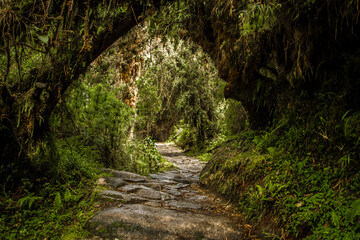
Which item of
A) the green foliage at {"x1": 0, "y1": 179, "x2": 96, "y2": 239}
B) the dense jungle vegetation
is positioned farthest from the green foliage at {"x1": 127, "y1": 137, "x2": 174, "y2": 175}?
the green foliage at {"x1": 0, "y1": 179, "x2": 96, "y2": 239}

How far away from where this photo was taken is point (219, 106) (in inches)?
506

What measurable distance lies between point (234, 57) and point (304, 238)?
3576 millimetres

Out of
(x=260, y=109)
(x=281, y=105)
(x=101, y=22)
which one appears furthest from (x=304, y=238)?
(x=101, y=22)

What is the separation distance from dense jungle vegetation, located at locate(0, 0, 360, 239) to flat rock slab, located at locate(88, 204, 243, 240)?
0.26 metres

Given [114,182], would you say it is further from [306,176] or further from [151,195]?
[306,176]

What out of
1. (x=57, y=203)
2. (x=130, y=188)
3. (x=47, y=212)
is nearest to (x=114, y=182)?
(x=130, y=188)

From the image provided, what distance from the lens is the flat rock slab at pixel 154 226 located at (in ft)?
8.25

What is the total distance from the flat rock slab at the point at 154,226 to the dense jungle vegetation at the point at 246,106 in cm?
26

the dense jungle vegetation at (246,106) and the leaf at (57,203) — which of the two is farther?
the leaf at (57,203)

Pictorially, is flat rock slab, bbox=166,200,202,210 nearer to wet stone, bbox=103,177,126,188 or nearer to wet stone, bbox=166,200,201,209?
wet stone, bbox=166,200,201,209

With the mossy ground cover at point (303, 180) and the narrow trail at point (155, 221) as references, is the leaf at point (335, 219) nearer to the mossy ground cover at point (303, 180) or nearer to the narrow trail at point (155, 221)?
the mossy ground cover at point (303, 180)

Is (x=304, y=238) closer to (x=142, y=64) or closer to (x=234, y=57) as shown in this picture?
(x=234, y=57)

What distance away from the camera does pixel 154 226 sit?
2.65m

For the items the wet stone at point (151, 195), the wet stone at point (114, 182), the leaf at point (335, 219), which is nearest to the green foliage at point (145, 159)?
the wet stone at point (114, 182)
